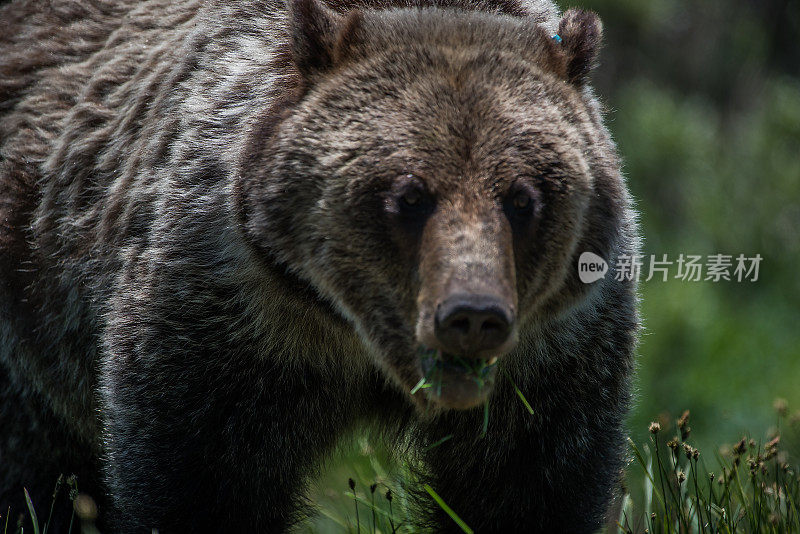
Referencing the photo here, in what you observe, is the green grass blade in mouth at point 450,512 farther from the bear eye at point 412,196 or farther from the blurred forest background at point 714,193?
the blurred forest background at point 714,193

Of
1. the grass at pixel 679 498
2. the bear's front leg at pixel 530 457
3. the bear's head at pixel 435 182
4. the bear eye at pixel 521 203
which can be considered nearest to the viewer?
the bear's head at pixel 435 182

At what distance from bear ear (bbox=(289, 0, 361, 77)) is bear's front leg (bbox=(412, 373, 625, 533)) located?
1347mm

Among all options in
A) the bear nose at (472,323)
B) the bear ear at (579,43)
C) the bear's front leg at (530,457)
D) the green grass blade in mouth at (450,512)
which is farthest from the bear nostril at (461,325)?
the bear ear at (579,43)

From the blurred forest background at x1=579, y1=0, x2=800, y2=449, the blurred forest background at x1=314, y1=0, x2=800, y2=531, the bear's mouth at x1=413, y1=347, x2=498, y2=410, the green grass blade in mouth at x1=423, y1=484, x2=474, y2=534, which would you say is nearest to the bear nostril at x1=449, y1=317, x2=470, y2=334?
the bear's mouth at x1=413, y1=347, x2=498, y2=410

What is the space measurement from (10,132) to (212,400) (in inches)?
76.5

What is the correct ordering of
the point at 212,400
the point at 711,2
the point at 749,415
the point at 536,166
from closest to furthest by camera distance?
1. the point at 536,166
2. the point at 212,400
3. the point at 749,415
4. the point at 711,2

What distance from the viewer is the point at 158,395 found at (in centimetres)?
403

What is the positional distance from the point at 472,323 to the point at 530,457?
1246mm

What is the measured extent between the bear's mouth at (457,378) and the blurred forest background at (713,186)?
460 cm

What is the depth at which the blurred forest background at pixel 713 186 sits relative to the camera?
966cm

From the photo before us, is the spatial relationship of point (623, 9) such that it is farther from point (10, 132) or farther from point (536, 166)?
point (536, 166)

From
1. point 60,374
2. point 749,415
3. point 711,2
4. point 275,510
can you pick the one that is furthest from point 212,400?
point 711,2

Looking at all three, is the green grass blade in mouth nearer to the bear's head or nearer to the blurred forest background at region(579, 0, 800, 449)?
the bear's head

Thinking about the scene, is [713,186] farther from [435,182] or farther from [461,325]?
[461,325]
